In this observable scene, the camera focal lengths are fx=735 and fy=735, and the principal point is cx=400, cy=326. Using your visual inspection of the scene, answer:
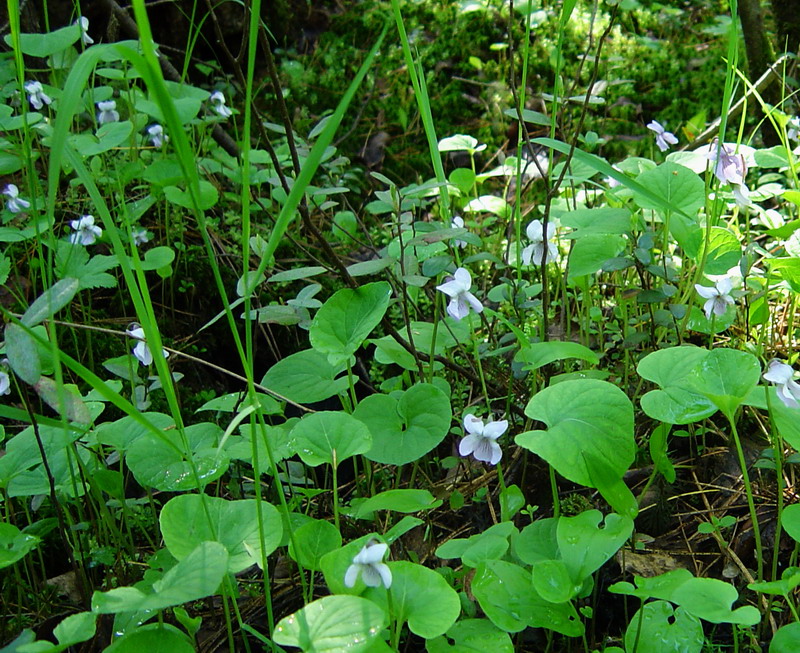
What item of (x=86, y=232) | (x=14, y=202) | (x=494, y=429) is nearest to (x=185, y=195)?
(x=86, y=232)

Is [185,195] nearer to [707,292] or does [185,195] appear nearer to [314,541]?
[314,541]

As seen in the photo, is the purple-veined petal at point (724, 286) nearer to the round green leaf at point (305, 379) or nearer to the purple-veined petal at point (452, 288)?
the purple-veined petal at point (452, 288)

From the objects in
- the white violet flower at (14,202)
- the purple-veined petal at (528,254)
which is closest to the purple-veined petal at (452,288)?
the purple-veined petal at (528,254)

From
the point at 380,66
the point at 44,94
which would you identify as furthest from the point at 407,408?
the point at 380,66

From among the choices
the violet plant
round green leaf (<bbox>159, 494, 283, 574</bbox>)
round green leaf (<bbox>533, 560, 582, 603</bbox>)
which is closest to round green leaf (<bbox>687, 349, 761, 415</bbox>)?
the violet plant

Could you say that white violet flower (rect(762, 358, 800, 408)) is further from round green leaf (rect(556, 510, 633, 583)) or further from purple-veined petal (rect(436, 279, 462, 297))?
purple-veined petal (rect(436, 279, 462, 297))

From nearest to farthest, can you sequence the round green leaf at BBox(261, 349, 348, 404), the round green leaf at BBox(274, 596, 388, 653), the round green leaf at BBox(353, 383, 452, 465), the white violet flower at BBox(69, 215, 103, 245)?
1. the round green leaf at BBox(274, 596, 388, 653)
2. the round green leaf at BBox(353, 383, 452, 465)
3. the round green leaf at BBox(261, 349, 348, 404)
4. the white violet flower at BBox(69, 215, 103, 245)
